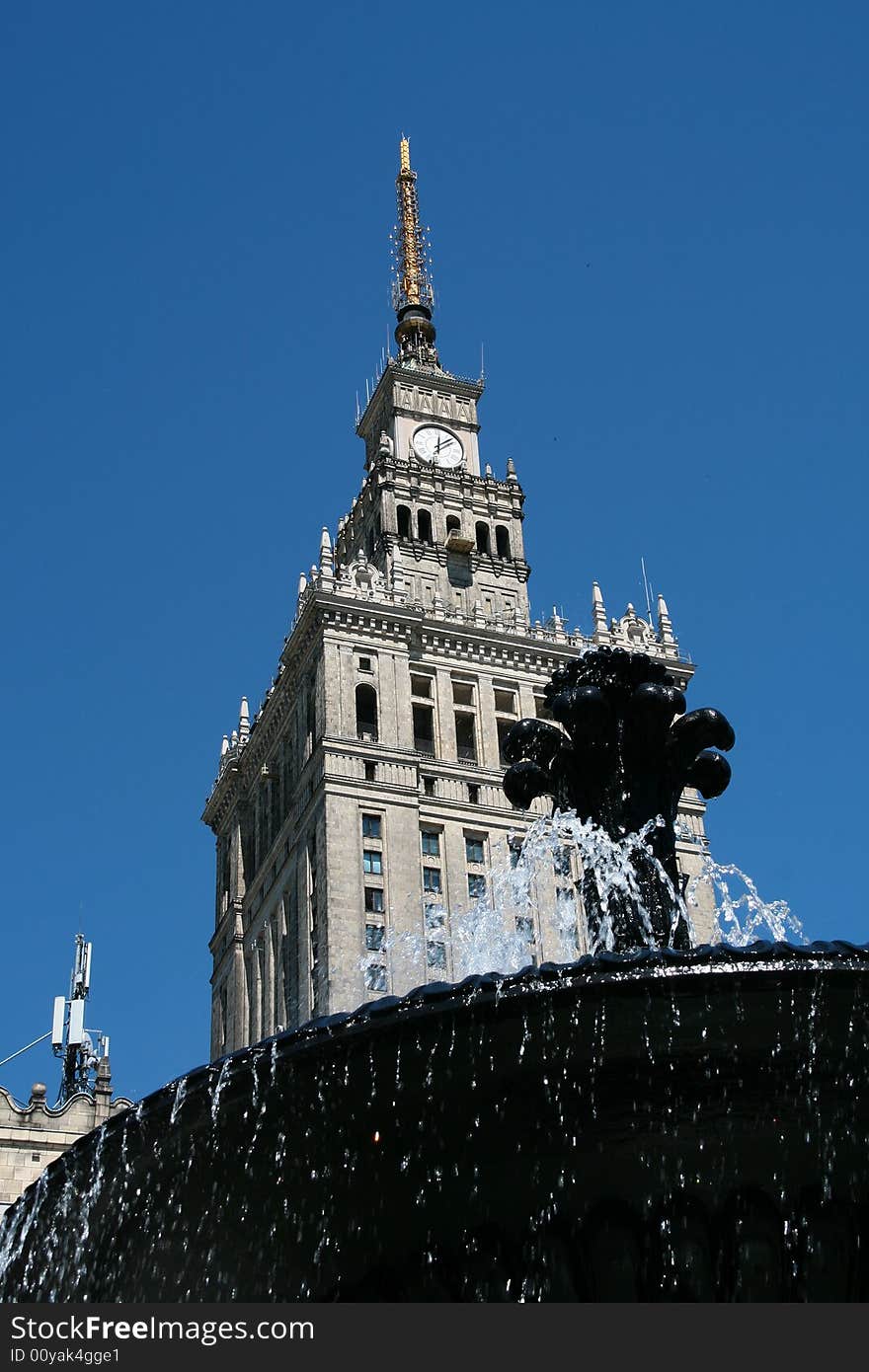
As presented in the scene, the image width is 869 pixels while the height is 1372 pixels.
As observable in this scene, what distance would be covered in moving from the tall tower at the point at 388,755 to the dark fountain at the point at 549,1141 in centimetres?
4027

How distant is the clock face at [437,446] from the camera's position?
272 ft

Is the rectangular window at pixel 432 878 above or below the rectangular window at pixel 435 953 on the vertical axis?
above

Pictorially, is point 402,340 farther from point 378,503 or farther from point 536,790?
point 536,790

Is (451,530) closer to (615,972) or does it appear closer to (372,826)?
(372,826)

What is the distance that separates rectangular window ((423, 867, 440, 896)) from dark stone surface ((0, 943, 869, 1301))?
4762 centimetres

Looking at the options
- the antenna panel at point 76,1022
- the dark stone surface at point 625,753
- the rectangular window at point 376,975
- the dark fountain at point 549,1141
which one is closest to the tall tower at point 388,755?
the rectangular window at point 376,975

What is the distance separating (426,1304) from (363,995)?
4556cm

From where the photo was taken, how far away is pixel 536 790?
19.2 metres

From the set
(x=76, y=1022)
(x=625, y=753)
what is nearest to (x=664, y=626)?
(x=76, y=1022)

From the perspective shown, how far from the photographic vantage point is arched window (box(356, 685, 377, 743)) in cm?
6562

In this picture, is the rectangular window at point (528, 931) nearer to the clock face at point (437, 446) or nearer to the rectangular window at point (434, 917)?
the rectangular window at point (434, 917)

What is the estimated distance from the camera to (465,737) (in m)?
68.0

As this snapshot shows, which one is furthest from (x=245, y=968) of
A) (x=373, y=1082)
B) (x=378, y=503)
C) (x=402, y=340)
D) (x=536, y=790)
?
(x=373, y=1082)

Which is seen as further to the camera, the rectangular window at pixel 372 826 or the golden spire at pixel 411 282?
the golden spire at pixel 411 282
